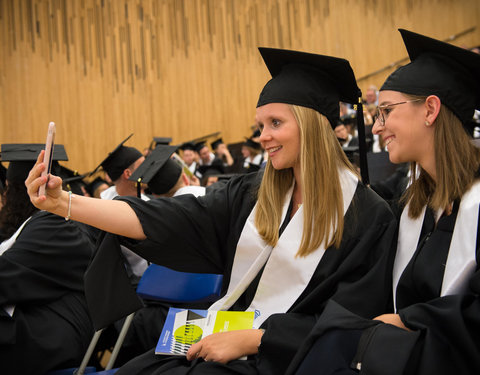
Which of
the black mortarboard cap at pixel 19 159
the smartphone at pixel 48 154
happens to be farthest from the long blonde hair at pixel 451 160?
the black mortarboard cap at pixel 19 159

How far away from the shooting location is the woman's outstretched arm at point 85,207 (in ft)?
5.96

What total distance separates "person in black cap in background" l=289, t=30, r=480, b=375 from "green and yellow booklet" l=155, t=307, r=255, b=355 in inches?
19.4

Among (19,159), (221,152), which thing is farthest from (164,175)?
(221,152)

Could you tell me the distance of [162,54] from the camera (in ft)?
40.3

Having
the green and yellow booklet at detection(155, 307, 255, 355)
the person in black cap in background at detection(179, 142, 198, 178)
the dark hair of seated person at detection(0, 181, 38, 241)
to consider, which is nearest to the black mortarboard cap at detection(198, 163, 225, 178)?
the person in black cap in background at detection(179, 142, 198, 178)

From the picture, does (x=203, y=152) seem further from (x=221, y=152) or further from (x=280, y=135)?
(x=280, y=135)

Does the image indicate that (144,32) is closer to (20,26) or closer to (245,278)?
(20,26)

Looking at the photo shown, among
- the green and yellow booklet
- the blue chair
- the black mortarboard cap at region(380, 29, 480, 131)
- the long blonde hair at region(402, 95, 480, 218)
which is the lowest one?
the blue chair

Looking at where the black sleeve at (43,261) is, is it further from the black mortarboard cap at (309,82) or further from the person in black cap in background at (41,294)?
the black mortarboard cap at (309,82)

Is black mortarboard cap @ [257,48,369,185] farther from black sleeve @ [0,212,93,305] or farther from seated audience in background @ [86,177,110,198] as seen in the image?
seated audience in background @ [86,177,110,198]

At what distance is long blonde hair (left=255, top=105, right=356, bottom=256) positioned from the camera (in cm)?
205

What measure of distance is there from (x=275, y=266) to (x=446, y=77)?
3.28 ft

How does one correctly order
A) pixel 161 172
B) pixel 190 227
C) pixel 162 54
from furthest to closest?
pixel 162 54 → pixel 161 172 → pixel 190 227

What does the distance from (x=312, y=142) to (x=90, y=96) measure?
10.6 meters
